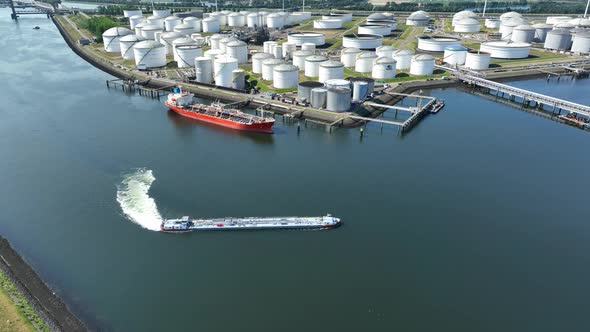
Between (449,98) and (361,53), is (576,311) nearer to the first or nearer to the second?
(449,98)

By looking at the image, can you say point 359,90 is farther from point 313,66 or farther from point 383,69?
point 383,69

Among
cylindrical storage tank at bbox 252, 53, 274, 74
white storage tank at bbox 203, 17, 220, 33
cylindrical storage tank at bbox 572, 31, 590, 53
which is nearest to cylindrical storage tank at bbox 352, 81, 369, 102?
cylindrical storage tank at bbox 252, 53, 274, 74

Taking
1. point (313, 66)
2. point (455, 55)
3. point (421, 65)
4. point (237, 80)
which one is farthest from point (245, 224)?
point (455, 55)

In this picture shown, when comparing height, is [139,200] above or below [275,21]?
below

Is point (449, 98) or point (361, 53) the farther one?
point (361, 53)

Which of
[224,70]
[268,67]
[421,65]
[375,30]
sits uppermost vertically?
[375,30]

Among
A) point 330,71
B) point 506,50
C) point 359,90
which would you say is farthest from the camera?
point 506,50

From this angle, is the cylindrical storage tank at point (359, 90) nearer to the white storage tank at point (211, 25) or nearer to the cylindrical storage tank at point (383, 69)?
the cylindrical storage tank at point (383, 69)

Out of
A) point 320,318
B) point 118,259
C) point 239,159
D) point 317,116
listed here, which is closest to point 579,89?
point 317,116
